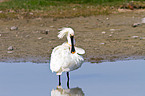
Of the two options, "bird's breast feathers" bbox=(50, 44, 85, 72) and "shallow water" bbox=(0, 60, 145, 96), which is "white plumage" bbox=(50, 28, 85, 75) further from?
"shallow water" bbox=(0, 60, 145, 96)

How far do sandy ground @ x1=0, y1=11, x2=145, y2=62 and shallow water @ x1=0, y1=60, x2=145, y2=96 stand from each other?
2.86 ft

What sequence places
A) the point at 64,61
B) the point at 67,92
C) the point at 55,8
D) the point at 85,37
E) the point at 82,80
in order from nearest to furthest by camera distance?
the point at 67,92 < the point at 64,61 < the point at 82,80 < the point at 85,37 < the point at 55,8

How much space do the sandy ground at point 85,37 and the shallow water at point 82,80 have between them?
0.87m

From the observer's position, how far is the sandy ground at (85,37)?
40.2ft

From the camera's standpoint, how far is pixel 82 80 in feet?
30.7

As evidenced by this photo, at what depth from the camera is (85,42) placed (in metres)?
13.9

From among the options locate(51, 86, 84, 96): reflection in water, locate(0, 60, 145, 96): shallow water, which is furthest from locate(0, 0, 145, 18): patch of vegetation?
locate(51, 86, 84, 96): reflection in water

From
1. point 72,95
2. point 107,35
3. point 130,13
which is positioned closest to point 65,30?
point 72,95

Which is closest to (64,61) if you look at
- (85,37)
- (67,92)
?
(67,92)

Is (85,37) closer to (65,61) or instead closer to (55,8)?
(65,61)

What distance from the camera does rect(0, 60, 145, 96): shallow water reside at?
8.49 metres

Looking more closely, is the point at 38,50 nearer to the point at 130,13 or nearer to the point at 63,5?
the point at 130,13

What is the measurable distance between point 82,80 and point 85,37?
17.9ft

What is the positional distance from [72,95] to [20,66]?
3.04m
